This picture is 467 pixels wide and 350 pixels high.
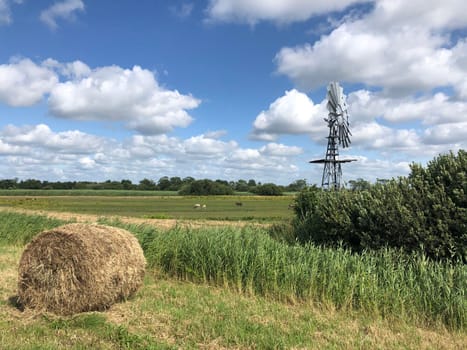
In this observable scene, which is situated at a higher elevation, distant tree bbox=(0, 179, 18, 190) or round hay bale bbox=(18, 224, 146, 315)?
distant tree bbox=(0, 179, 18, 190)

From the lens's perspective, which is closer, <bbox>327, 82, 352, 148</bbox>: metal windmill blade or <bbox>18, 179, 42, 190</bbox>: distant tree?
<bbox>327, 82, 352, 148</bbox>: metal windmill blade

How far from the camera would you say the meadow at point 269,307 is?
17.6ft

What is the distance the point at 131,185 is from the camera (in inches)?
5217

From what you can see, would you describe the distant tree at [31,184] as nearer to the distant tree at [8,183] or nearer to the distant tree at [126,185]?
A: the distant tree at [8,183]

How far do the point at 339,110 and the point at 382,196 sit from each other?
17094 millimetres

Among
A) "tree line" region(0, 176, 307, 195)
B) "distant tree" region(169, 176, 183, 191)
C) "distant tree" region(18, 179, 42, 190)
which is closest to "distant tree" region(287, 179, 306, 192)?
"tree line" region(0, 176, 307, 195)

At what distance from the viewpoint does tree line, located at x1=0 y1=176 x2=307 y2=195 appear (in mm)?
105500

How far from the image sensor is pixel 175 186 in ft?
433

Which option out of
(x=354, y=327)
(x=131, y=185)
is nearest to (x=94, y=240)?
(x=354, y=327)

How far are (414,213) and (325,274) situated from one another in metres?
2.72

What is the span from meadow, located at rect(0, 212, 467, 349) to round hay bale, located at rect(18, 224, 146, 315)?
0.89 ft

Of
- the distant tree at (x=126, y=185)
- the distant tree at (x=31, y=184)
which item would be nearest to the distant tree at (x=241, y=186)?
the distant tree at (x=126, y=185)

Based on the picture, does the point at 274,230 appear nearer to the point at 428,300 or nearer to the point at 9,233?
the point at 428,300

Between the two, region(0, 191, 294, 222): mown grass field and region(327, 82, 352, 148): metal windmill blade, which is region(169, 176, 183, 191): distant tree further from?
region(327, 82, 352, 148): metal windmill blade
